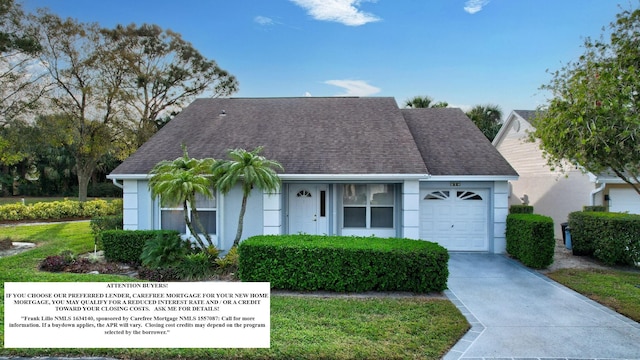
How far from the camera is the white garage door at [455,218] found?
11.6 m

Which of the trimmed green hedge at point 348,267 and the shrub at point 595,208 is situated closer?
the trimmed green hedge at point 348,267

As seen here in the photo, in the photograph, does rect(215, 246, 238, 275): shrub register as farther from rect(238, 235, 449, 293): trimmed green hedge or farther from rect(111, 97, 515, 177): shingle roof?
rect(111, 97, 515, 177): shingle roof

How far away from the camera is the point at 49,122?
22.2 metres

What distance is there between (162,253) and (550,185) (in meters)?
14.7

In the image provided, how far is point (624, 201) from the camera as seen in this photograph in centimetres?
1282

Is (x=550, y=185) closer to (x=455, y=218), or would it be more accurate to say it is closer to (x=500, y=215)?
(x=500, y=215)

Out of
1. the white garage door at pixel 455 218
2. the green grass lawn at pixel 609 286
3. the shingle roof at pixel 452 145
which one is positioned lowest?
the green grass lawn at pixel 609 286

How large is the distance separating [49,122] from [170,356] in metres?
23.8

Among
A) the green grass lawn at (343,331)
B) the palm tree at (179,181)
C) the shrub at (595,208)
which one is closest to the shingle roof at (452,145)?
the shrub at (595,208)

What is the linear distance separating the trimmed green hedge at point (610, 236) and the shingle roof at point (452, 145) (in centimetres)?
252

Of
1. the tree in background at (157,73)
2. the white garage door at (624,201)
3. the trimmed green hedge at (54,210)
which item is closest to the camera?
the white garage door at (624,201)

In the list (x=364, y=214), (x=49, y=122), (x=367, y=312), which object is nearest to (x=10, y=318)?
(x=367, y=312)

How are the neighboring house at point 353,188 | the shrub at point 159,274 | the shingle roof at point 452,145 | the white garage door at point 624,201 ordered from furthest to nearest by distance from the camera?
the white garage door at point 624,201
the shingle roof at point 452,145
the neighboring house at point 353,188
the shrub at point 159,274

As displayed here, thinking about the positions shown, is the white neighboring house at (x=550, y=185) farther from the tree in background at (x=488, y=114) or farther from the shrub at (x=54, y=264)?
the shrub at (x=54, y=264)
